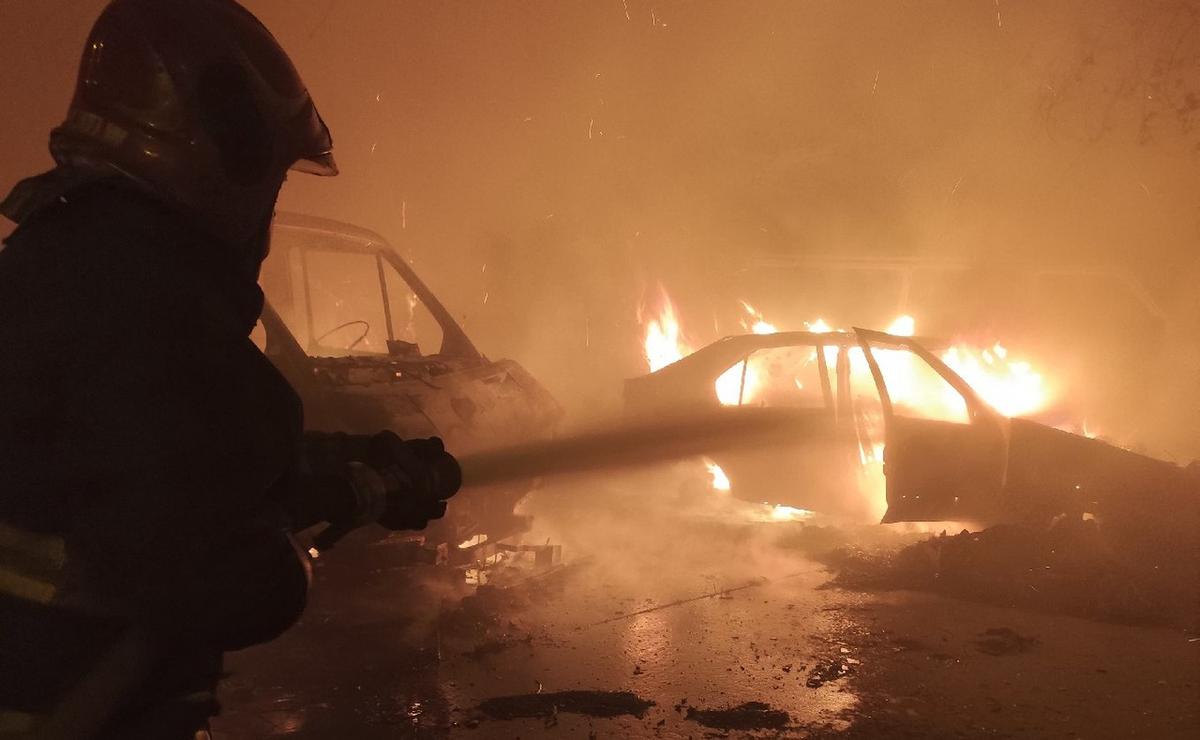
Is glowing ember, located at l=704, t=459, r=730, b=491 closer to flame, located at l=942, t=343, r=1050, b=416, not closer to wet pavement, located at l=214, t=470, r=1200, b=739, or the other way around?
wet pavement, located at l=214, t=470, r=1200, b=739

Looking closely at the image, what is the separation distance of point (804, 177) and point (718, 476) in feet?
46.5

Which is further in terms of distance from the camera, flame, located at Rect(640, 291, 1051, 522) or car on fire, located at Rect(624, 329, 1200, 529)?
flame, located at Rect(640, 291, 1051, 522)

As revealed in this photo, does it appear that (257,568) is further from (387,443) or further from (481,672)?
(481,672)

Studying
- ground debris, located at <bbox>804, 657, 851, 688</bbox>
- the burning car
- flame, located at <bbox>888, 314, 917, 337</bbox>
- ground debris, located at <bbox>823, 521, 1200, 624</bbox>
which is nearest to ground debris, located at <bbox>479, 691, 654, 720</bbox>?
ground debris, located at <bbox>804, 657, 851, 688</bbox>

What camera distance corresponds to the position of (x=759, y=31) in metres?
20.4

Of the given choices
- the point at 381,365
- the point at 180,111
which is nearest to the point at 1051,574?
the point at 381,365

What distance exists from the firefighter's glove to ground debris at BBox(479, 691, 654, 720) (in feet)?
9.47

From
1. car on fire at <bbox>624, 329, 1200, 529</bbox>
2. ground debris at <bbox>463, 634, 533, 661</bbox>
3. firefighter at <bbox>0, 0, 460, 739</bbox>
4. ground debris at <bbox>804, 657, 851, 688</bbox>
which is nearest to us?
firefighter at <bbox>0, 0, 460, 739</bbox>

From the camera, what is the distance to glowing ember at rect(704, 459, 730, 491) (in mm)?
7773

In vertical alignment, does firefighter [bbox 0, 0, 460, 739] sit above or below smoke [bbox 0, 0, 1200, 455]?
below

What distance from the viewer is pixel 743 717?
4242 mm

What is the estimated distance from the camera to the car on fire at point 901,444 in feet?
21.3

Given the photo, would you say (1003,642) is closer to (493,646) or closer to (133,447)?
(493,646)

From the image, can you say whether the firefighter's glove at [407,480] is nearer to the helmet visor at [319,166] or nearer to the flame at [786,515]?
the helmet visor at [319,166]
